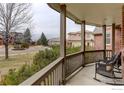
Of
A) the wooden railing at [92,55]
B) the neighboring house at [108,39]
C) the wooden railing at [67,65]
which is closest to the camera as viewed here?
the wooden railing at [67,65]

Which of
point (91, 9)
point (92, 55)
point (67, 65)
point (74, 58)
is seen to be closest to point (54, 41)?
point (67, 65)

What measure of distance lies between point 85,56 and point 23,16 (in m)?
4.67

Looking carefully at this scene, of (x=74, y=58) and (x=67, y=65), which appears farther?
(x=74, y=58)

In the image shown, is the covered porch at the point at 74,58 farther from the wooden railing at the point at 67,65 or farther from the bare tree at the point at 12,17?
the bare tree at the point at 12,17

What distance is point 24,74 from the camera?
7.54 metres

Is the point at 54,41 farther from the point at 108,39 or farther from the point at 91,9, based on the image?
the point at 108,39

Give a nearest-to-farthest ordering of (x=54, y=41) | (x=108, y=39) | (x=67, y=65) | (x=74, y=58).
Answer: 1. (x=67, y=65)
2. (x=54, y=41)
3. (x=74, y=58)
4. (x=108, y=39)

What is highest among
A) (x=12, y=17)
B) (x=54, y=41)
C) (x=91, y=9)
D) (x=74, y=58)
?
(x=91, y=9)

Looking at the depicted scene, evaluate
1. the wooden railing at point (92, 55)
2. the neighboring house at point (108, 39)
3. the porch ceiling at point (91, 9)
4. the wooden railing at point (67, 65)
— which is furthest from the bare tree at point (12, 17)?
the neighboring house at point (108, 39)

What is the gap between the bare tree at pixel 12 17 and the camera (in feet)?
18.2

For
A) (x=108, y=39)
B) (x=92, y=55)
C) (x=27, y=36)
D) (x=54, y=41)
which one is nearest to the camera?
(x=27, y=36)

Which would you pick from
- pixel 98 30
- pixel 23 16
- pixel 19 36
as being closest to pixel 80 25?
pixel 23 16

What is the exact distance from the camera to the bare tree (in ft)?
18.2

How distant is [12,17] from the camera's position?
6.21 m
